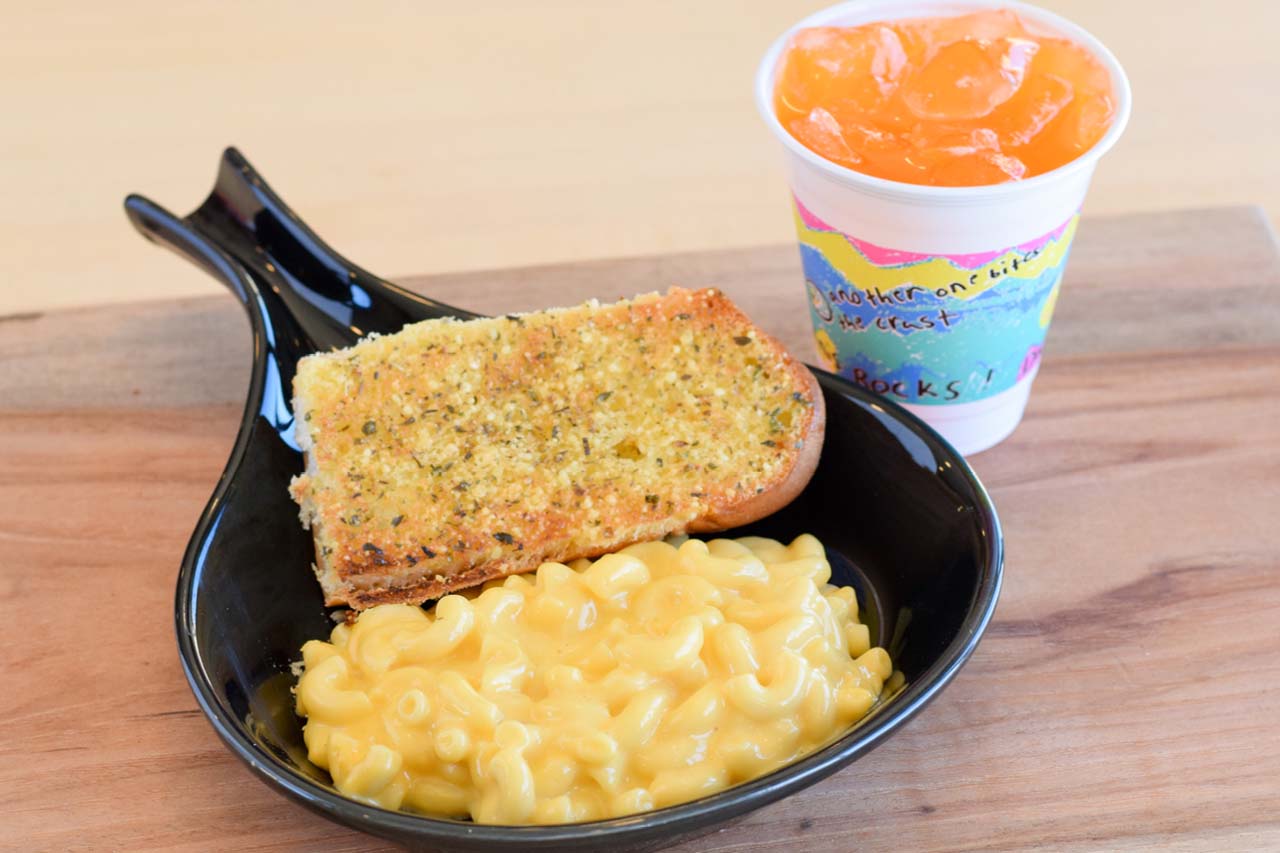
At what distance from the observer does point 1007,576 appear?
5.32 ft

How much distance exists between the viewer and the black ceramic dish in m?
1.17

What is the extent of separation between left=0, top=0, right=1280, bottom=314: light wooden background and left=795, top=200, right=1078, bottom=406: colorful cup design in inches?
29.1

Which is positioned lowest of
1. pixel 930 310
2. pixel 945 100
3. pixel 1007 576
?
pixel 1007 576

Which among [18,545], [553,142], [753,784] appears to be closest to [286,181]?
[553,142]

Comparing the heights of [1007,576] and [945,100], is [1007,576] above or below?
below

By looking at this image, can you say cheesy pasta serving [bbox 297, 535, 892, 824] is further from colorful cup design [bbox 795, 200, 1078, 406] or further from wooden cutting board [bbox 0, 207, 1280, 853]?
colorful cup design [bbox 795, 200, 1078, 406]

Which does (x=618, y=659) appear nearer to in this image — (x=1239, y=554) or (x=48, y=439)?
(x=1239, y=554)

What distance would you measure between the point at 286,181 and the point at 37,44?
87 cm

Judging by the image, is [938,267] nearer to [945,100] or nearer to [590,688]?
[945,100]

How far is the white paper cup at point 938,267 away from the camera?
148 centimetres

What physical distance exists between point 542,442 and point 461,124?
1.29 metres

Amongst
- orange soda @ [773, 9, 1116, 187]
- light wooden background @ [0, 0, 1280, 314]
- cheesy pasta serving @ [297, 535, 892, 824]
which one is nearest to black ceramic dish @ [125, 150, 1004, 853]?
cheesy pasta serving @ [297, 535, 892, 824]

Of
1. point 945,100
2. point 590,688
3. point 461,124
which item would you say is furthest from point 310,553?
point 461,124

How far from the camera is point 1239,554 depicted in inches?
63.8
